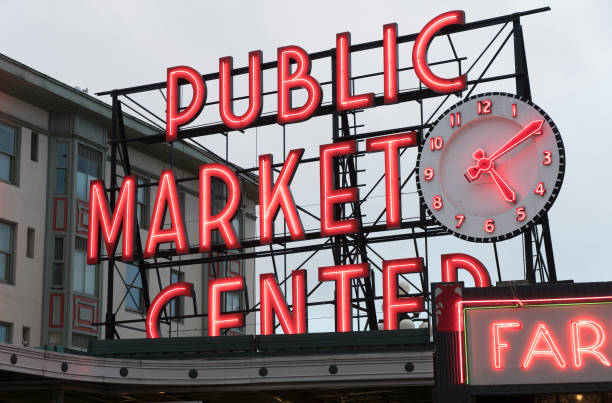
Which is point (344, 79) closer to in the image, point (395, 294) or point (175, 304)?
point (395, 294)

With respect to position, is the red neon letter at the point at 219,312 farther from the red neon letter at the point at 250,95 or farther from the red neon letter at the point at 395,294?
the red neon letter at the point at 250,95

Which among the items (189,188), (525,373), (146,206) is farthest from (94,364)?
(189,188)

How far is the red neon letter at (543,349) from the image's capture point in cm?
2339

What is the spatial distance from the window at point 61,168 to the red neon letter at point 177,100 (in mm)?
6189

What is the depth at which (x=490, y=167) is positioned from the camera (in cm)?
3494

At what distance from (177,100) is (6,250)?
848cm

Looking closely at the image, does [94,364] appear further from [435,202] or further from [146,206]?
[146,206]

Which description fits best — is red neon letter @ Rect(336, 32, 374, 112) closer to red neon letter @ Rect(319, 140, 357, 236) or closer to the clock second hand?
red neon letter @ Rect(319, 140, 357, 236)

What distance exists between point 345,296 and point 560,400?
12.0 metres

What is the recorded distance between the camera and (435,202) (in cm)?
3512

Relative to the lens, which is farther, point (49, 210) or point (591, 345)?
point (49, 210)

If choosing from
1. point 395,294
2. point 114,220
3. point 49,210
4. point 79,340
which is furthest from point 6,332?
point 395,294

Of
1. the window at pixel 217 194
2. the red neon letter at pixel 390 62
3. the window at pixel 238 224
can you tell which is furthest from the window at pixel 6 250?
the window at pixel 238 224

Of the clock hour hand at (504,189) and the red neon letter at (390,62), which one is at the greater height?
the red neon letter at (390,62)
